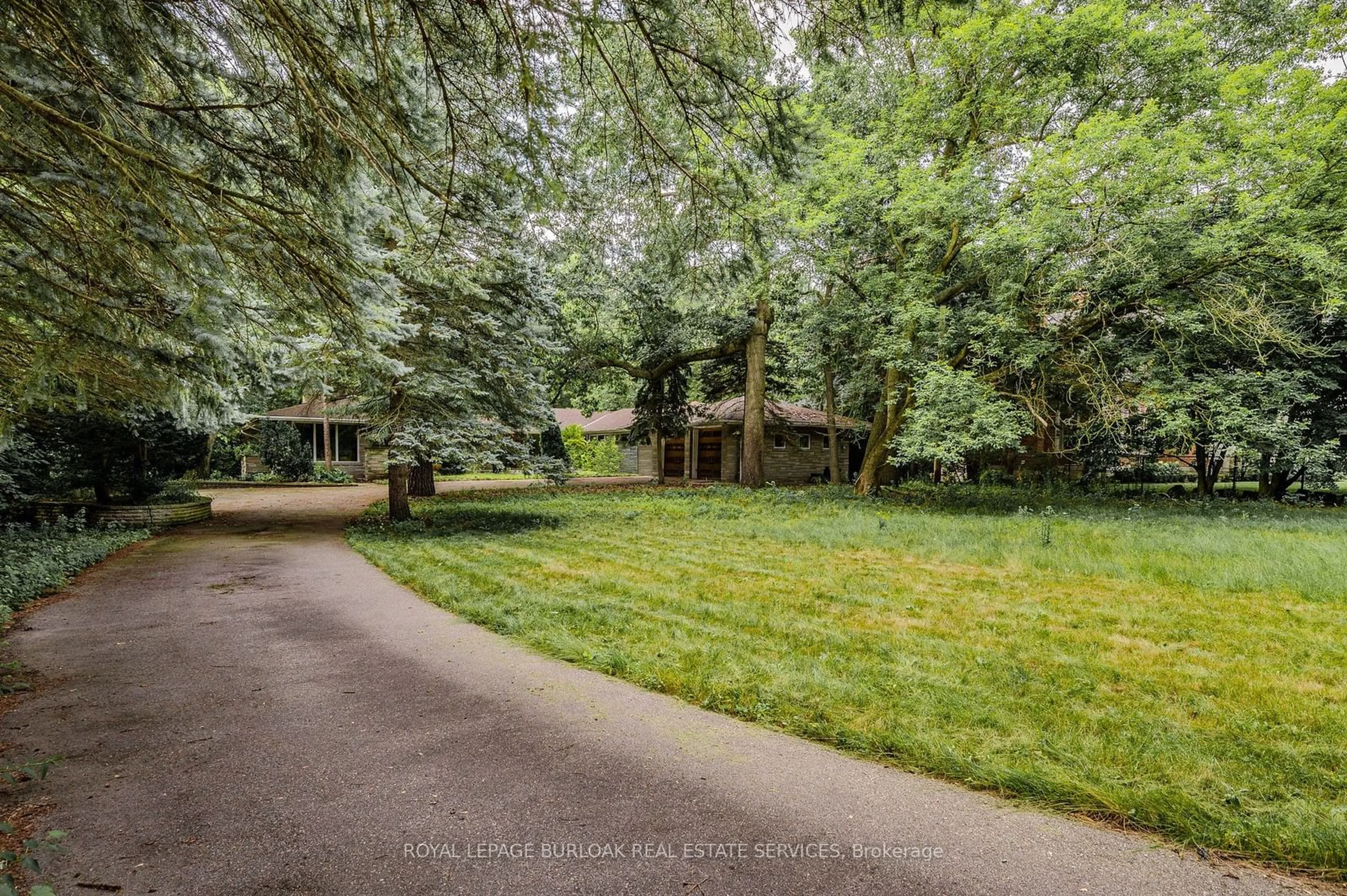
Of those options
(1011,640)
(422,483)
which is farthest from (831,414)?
(1011,640)

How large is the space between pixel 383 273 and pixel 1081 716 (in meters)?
5.98

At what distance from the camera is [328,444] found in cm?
2555

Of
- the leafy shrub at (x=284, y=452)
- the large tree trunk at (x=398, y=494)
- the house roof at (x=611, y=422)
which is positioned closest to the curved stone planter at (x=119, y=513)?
the large tree trunk at (x=398, y=494)

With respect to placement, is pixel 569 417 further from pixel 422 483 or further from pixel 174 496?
pixel 174 496

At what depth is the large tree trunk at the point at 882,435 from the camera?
49.0 feet

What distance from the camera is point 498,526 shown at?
1141 centimetres

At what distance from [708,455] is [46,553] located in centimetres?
1951

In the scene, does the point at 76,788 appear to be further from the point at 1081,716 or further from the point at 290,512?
the point at 290,512

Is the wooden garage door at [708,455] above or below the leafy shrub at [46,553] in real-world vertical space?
above

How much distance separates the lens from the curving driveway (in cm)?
221

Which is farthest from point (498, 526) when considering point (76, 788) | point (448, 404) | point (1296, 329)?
point (1296, 329)

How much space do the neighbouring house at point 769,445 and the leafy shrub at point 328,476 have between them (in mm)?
11883

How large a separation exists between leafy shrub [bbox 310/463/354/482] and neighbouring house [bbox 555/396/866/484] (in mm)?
11883

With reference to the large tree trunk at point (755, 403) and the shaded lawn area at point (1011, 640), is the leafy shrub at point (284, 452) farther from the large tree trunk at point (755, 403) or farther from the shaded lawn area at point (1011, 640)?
the large tree trunk at point (755, 403)
